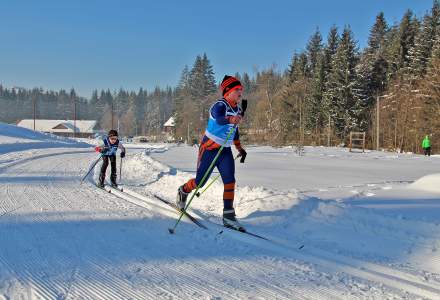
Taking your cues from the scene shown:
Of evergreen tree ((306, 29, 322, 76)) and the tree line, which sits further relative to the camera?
evergreen tree ((306, 29, 322, 76))

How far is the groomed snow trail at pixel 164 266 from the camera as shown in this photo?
3340 mm

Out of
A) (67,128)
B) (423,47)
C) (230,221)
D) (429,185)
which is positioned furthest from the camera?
(67,128)

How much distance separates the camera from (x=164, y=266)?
3.95 metres

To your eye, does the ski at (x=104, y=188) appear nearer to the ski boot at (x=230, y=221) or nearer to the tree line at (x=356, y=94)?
the ski boot at (x=230, y=221)

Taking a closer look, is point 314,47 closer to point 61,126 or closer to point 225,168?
point 225,168

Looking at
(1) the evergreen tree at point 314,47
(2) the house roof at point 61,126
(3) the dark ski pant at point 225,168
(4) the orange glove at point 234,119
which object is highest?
(1) the evergreen tree at point 314,47

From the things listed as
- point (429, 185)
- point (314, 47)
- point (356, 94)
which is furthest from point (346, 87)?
point (429, 185)

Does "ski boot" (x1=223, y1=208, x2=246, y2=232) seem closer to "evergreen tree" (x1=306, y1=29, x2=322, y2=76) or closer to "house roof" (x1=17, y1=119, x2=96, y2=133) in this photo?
"evergreen tree" (x1=306, y1=29, x2=322, y2=76)

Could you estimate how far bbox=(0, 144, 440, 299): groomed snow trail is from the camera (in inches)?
131

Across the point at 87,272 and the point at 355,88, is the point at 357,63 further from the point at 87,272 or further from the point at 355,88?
the point at 87,272

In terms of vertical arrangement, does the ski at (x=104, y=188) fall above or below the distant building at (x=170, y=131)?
below

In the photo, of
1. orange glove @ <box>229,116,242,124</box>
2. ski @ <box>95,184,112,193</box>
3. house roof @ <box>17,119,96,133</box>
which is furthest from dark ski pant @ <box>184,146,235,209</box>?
house roof @ <box>17,119,96,133</box>

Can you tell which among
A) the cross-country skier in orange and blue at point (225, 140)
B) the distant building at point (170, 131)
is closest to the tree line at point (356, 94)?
the distant building at point (170, 131)

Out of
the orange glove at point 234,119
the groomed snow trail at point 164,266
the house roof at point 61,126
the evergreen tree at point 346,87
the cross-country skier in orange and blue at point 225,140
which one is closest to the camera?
the groomed snow trail at point 164,266
